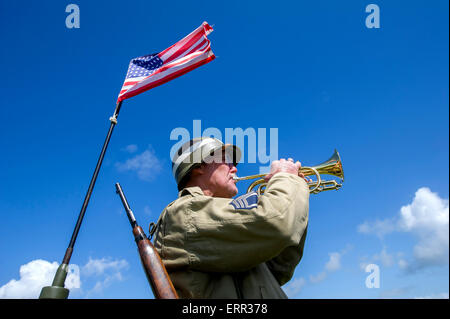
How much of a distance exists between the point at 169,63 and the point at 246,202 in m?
4.25

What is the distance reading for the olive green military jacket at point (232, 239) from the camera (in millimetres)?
2877

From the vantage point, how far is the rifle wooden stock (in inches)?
116

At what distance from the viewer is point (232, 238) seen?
2902 millimetres

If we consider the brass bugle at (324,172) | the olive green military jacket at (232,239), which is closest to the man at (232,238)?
the olive green military jacket at (232,239)

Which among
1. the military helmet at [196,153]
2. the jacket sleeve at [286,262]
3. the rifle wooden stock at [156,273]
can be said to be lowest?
the rifle wooden stock at [156,273]

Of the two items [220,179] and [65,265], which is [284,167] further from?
[65,265]

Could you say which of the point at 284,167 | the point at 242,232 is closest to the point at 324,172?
the point at 284,167

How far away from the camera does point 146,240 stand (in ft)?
11.2

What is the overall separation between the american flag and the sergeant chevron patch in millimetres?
3323

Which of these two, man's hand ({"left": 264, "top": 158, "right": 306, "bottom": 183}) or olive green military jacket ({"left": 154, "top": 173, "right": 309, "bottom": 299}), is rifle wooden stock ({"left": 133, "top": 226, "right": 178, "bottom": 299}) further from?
man's hand ({"left": 264, "top": 158, "right": 306, "bottom": 183})

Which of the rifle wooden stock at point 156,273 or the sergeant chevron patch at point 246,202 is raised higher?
the sergeant chevron patch at point 246,202

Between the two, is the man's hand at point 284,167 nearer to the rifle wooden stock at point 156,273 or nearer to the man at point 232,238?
the man at point 232,238

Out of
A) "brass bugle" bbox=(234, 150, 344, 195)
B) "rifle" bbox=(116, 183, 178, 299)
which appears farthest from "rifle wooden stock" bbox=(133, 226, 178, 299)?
"brass bugle" bbox=(234, 150, 344, 195)
